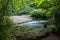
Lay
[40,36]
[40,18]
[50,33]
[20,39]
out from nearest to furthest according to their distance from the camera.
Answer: [20,39]
[40,36]
[50,33]
[40,18]

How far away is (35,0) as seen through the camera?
5180 mm

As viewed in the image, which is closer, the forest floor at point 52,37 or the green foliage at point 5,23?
the green foliage at point 5,23

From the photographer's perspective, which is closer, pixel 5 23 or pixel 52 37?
pixel 5 23

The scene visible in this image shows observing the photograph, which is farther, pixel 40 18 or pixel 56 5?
pixel 40 18

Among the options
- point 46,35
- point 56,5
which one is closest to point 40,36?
point 46,35

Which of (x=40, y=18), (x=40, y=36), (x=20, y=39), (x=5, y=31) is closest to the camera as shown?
(x=5, y=31)

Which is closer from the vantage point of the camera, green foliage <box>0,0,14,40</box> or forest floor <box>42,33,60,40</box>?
green foliage <box>0,0,14,40</box>

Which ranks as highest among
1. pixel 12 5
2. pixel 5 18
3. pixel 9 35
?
pixel 12 5

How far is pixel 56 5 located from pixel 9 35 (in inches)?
84.7

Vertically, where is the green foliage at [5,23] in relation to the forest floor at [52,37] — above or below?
above

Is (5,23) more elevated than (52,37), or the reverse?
(5,23)

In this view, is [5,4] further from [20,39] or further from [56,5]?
[56,5]

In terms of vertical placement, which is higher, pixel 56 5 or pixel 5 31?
pixel 56 5

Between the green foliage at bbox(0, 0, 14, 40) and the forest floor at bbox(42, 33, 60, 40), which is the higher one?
the green foliage at bbox(0, 0, 14, 40)
